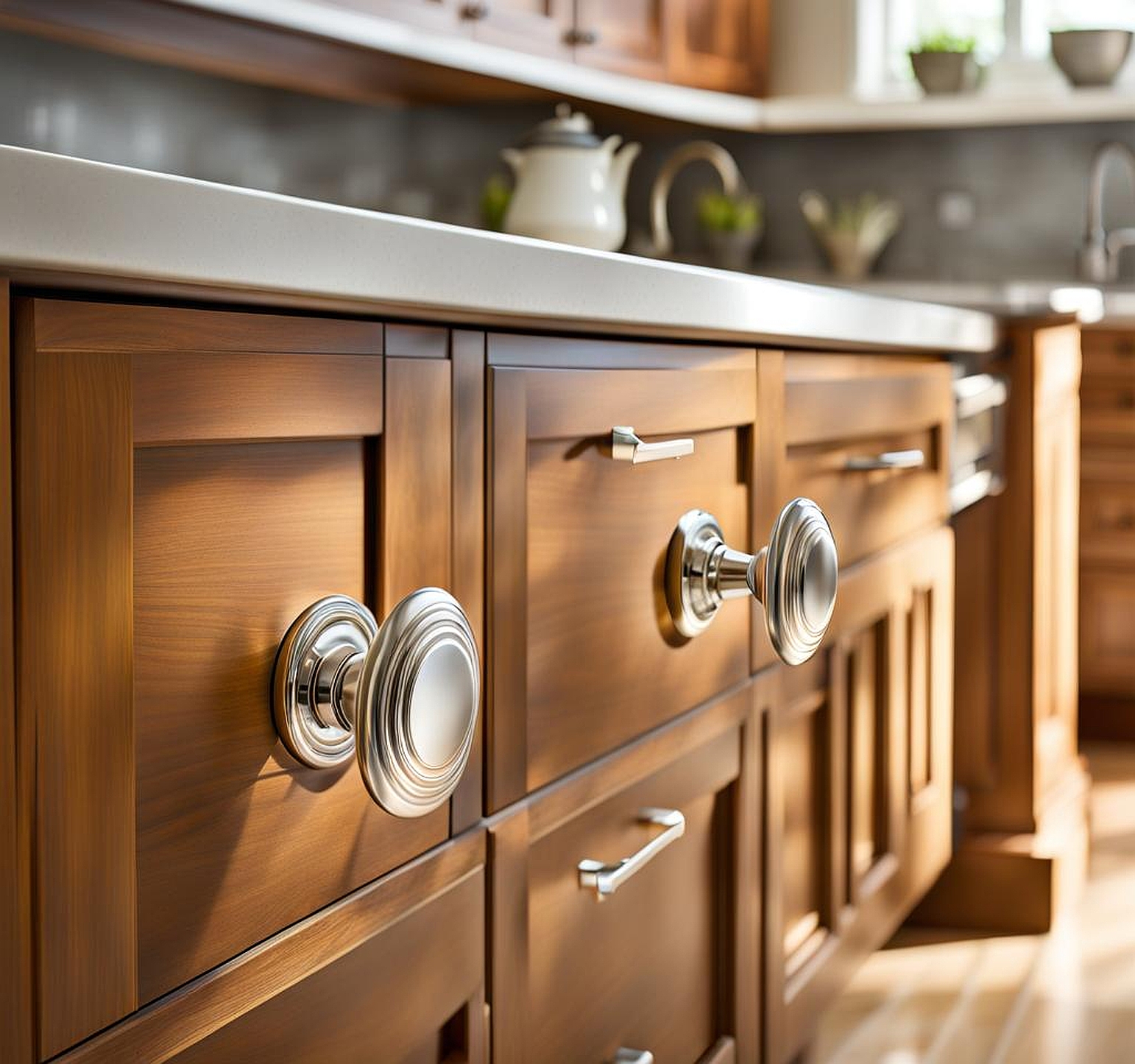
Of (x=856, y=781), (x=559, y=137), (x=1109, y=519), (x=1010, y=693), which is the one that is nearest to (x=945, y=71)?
(x=1109, y=519)

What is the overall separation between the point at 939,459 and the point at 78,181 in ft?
4.69

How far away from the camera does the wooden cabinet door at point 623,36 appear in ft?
9.25

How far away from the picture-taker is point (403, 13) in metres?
2.30

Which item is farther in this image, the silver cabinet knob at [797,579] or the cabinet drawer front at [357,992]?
the silver cabinet knob at [797,579]

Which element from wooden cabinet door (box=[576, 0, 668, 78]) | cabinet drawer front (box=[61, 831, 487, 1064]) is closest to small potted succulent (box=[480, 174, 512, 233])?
wooden cabinet door (box=[576, 0, 668, 78])

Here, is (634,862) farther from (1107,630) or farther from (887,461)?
(1107,630)

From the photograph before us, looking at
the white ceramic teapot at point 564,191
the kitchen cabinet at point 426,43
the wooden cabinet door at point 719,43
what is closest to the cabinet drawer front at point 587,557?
the kitchen cabinet at point 426,43

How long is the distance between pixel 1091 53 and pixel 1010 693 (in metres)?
2.03

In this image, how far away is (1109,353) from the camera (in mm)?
3164

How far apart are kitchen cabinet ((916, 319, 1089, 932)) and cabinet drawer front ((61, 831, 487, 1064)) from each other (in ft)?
4.52

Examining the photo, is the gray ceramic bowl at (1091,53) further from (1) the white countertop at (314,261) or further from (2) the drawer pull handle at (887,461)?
(1) the white countertop at (314,261)

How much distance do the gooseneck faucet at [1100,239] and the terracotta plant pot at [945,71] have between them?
366mm

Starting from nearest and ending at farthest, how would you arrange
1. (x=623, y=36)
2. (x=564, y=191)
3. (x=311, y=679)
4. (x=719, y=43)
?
(x=311, y=679)
(x=564, y=191)
(x=623, y=36)
(x=719, y=43)

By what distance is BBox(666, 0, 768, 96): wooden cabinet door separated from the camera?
3.20 metres
